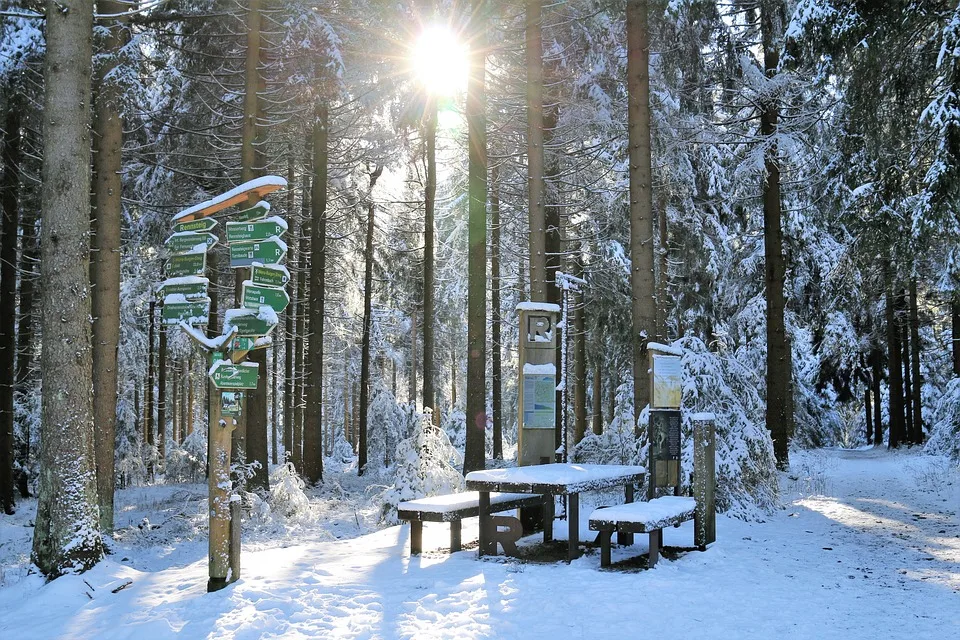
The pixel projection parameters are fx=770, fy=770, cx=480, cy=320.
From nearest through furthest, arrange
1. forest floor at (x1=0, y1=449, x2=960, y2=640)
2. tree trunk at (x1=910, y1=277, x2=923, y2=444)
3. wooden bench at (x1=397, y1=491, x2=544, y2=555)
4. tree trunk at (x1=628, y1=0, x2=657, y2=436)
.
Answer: forest floor at (x1=0, y1=449, x2=960, y2=640) → wooden bench at (x1=397, y1=491, x2=544, y2=555) → tree trunk at (x1=628, y1=0, x2=657, y2=436) → tree trunk at (x1=910, y1=277, x2=923, y2=444)

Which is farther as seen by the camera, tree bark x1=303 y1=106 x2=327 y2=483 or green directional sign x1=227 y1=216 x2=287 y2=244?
tree bark x1=303 y1=106 x2=327 y2=483

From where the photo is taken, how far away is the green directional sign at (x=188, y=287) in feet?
22.7

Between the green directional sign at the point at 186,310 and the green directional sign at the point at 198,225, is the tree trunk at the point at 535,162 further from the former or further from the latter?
the green directional sign at the point at 186,310

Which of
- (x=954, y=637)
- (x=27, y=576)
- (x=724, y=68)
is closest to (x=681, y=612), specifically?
(x=954, y=637)

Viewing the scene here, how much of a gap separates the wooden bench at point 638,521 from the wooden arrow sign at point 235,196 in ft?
14.2

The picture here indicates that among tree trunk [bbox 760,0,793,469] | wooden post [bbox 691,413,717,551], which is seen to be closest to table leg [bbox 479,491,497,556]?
wooden post [bbox 691,413,717,551]

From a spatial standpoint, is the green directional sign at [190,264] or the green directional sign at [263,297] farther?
the green directional sign at [190,264]

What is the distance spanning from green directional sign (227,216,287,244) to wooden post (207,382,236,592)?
136 cm

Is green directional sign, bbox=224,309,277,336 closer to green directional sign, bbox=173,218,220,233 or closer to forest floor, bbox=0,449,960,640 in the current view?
green directional sign, bbox=173,218,220,233

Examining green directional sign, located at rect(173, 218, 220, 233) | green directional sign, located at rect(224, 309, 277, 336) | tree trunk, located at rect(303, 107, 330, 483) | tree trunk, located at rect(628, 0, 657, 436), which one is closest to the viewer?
green directional sign, located at rect(224, 309, 277, 336)

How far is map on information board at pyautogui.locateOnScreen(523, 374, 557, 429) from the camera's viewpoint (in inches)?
386

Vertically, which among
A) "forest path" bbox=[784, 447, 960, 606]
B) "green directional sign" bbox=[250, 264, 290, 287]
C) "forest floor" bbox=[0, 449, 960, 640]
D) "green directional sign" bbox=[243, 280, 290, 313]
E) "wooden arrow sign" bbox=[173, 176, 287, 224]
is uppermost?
"wooden arrow sign" bbox=[173, 176, 287, 224]

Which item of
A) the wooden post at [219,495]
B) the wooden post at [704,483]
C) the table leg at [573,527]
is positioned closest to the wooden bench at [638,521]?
the table leg at [573,527]

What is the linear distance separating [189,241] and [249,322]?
986mm
